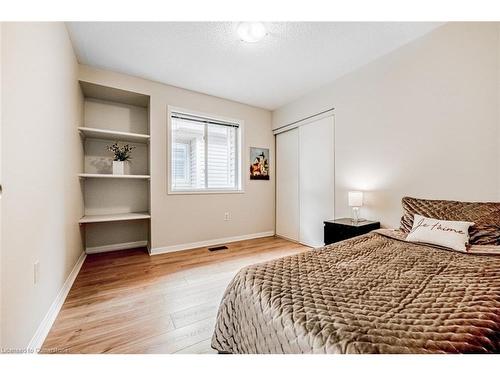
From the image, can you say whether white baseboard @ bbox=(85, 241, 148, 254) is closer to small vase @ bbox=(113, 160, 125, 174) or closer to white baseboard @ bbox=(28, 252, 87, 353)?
white baseboard @ bbox=(28, 252, 87, 353)

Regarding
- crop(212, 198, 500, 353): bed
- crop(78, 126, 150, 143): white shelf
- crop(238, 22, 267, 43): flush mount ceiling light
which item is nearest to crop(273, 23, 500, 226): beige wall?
crop(212, 198, 500, 353): bed

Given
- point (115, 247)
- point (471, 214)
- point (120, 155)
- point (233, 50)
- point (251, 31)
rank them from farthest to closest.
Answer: point (115, 247) → point (120, 155) → point (233, 50) → point (251, 31) → point (471, 214)

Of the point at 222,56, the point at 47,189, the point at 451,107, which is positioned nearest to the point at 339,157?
the point at 451,107

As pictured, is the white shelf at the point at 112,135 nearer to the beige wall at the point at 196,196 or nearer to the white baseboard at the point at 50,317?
the beige wall at the point at 196,196

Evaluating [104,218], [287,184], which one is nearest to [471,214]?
[287,184]

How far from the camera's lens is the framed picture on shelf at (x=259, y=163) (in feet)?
13.3

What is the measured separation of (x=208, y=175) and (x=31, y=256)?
259cm

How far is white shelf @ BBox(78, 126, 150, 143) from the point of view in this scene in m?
2.70

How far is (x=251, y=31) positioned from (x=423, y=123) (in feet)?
6.38

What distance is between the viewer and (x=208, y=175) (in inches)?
146

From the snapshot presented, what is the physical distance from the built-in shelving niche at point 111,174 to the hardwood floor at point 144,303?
368 mm

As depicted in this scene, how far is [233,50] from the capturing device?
2391 mm

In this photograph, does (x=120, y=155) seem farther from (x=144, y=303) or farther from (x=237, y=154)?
(x=144, y=303)
